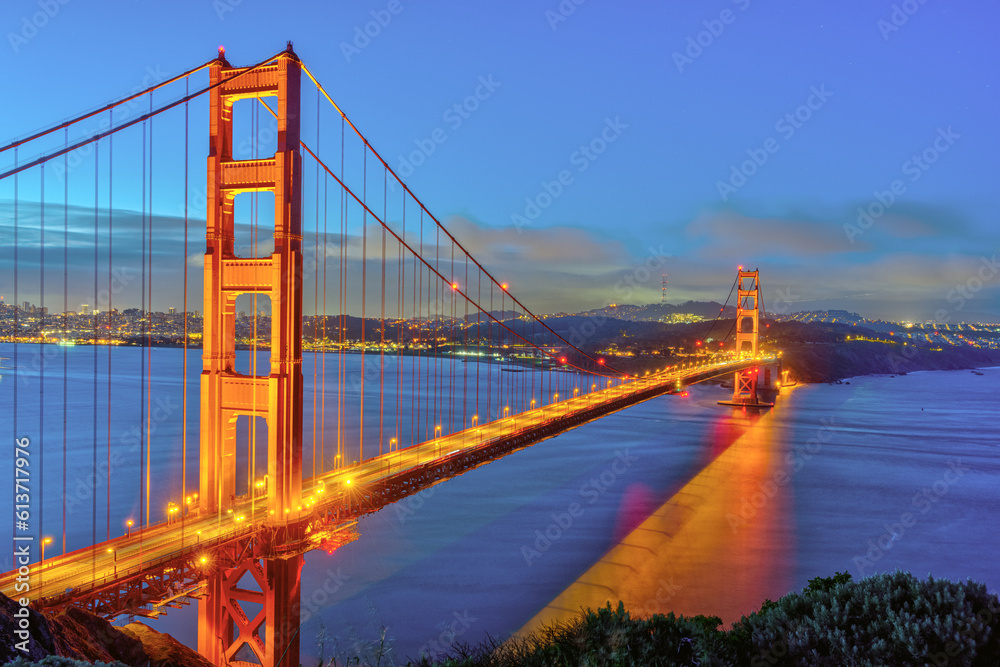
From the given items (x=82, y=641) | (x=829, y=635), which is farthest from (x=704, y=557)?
(x=82, y=641)

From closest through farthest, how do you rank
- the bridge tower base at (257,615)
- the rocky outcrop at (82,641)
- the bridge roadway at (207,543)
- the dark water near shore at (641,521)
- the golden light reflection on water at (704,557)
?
the rocky outcrop at (82,641) → the bridge roadway at (207,543) → the bridge tower base at (257,615) → the golden light reflection on water at (704,557) → the dark water near shore at (641,521)

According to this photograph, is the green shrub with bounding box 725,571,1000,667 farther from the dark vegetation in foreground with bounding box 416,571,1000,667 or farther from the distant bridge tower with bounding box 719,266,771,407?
the distant bridge tower with bounding box 719,266,771,407

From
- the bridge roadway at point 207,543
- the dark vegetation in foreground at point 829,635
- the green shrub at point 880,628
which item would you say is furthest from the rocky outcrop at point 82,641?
the green shrub at point 880,628

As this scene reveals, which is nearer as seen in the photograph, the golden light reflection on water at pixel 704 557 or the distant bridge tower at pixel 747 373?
the golden light reflection on water at pixel 704 557

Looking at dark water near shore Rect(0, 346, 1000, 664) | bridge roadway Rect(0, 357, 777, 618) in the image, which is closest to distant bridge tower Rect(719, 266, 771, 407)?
dark water near shore Rect(0, 346, 1000, 664)

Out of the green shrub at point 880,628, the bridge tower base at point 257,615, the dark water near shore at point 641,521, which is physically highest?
the green shrub at point 880,628

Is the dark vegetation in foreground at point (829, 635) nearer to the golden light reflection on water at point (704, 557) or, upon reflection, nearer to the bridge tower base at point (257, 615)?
the bridge tower base at point (257, 615)
